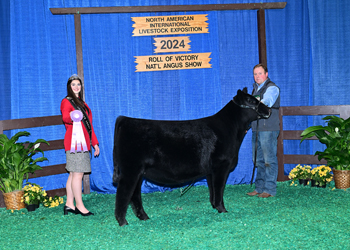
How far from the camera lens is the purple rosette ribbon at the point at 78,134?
3.83 m

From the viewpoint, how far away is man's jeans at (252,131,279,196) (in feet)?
15.2

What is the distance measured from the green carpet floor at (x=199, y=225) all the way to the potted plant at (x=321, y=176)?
284mm

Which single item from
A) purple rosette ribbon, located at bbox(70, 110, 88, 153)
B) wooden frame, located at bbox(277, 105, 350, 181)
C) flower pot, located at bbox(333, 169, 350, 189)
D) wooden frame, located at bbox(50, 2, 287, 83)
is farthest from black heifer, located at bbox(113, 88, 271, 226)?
flower pot, located at bbox(333, 169, 350, 189)

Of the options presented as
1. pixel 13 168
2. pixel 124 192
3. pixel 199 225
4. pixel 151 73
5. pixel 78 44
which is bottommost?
pixel 199 225

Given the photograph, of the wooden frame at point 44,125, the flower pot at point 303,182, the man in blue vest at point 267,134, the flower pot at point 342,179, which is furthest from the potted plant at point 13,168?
the flower pot at point 342,179

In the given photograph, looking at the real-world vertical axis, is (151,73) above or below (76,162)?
above

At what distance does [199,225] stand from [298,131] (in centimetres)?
298

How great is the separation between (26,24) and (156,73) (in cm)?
231

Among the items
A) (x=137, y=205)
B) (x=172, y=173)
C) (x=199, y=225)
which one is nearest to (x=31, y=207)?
(x=137, y=205)

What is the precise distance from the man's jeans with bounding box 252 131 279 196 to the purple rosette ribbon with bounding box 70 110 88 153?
8.50 ft

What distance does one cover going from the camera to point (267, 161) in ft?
15.4

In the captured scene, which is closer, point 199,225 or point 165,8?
point 199,225

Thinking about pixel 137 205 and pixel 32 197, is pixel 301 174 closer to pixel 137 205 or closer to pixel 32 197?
pixel 137 205

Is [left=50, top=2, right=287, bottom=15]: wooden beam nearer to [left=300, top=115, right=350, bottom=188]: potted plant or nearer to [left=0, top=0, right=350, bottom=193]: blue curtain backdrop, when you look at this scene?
[left=0, top=0, right=350, bottom=193]: blue curtain backdrop
